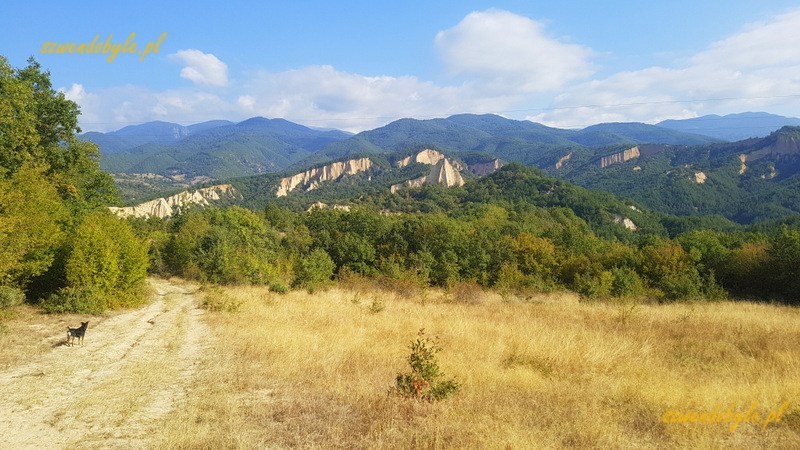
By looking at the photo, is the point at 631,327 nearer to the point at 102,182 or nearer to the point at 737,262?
the point at 737,262

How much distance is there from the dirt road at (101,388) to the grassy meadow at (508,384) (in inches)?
23.6

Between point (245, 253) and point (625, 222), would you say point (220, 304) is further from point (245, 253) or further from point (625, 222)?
point (625, 222)

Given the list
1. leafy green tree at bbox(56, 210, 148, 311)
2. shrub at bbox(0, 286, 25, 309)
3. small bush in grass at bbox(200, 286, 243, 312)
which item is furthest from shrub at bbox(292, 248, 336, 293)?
shrub at bbox(0, 286, 25, 309)

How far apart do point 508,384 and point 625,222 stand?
122m

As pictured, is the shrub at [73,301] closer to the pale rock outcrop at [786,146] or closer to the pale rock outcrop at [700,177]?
the pale rock outcrop at [700,177]

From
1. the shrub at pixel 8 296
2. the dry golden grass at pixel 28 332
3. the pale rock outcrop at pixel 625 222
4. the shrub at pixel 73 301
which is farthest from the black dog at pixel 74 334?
the pale rock outcrop at pixel 625 222

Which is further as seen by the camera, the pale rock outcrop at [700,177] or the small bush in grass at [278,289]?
the pale rock outcrop at [700,177]

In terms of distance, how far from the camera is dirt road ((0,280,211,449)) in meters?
6.61

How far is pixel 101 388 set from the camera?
8766 mm

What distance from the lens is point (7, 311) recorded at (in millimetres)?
14828

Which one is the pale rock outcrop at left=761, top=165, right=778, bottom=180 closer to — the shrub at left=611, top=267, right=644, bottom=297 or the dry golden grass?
the shrub at left=611, top=267, right=644, bottom=297

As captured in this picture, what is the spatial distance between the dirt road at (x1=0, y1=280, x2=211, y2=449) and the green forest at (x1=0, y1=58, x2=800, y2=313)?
156 inches

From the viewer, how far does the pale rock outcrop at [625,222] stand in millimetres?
113238

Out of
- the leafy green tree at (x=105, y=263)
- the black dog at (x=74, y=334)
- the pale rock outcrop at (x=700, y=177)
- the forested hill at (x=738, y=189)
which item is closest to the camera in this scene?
the black dog at (x=74, y=334)
